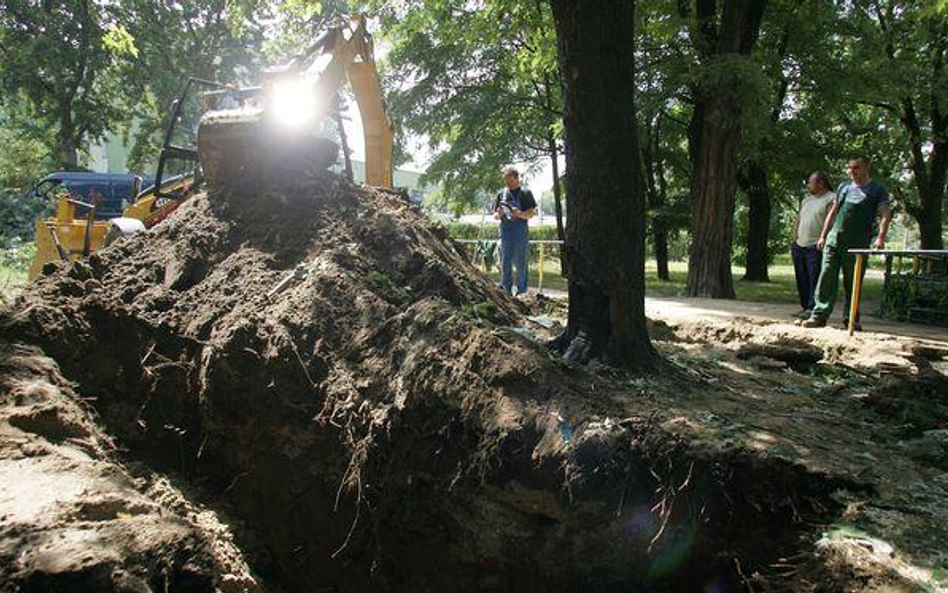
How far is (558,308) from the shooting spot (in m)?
8.28

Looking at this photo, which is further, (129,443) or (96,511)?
(129,443)

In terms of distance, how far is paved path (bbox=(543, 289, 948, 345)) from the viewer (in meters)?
7.25

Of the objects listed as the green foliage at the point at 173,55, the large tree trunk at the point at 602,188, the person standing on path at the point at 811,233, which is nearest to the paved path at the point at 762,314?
the person standing on path at the point at 811,233

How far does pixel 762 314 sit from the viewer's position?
841 cm

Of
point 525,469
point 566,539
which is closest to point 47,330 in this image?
point 525,469

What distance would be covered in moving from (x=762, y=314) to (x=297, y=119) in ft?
20.1

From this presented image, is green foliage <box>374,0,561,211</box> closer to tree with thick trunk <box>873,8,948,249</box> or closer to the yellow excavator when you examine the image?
the yellow excavator

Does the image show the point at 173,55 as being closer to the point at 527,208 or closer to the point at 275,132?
the point at 527,208

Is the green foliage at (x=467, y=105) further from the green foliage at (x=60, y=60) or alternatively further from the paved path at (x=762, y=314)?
the green foliage at (x=60, y=60)

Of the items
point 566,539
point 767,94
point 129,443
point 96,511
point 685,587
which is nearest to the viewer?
point 96,511

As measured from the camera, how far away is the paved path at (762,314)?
285 inches

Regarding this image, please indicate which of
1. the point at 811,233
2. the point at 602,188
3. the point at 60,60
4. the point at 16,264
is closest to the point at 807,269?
the point at 811,233

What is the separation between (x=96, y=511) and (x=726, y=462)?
2842mm

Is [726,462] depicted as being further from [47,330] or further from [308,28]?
[308,28]
